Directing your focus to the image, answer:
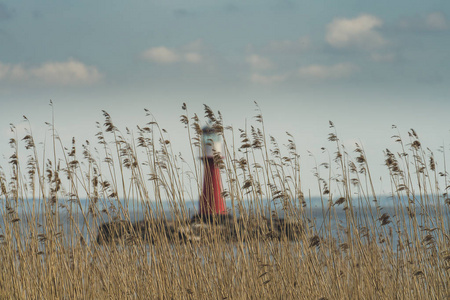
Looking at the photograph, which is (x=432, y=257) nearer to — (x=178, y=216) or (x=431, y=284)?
(x=431, y=284)

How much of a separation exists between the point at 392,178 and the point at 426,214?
301 millimetres

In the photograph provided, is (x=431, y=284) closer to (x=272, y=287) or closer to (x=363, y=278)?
(x=363, y=278)

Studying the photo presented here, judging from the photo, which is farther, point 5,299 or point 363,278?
point 5,299

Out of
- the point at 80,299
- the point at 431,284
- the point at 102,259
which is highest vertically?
the point at 102,259

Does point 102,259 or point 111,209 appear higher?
point 111,209

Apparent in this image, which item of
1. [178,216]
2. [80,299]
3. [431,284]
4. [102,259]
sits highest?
[178,216]

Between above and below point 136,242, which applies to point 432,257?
below

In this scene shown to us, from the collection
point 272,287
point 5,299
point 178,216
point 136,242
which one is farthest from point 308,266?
point 5,299

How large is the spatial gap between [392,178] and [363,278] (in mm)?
743

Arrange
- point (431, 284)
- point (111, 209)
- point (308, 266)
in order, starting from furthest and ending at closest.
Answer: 1. point (111, 209)
2. point (431, 284)
3. point (308, 266)

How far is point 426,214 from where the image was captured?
324cm

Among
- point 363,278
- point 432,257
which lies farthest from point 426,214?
point 363,278

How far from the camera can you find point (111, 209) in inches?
130

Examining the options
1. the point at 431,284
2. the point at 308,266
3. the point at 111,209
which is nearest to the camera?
the point at 308,266
